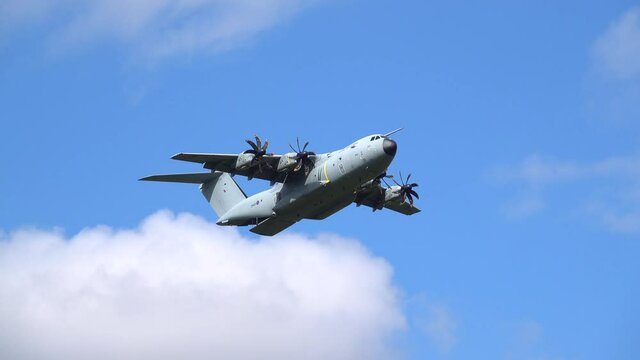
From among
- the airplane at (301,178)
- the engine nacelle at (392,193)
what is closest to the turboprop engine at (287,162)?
the airplane at (301,178)

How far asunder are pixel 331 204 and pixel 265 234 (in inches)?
137

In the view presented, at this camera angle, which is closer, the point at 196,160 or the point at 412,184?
the point at 196,160

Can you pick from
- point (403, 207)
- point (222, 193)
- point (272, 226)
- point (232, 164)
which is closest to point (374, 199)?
point (403, 207)

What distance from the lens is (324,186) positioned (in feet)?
141

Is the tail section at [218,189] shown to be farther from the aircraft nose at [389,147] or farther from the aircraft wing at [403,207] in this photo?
the aircraft nose at [389,147]

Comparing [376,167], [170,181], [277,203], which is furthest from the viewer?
[170,181]

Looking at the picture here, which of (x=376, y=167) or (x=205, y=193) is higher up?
(x=205, y=193)

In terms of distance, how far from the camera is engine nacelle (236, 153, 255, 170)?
4381 cm

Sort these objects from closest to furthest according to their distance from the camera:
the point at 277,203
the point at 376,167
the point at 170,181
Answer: the point at 376,167 < the point at 277,203 < the point at 170,181

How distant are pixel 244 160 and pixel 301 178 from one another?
246cm

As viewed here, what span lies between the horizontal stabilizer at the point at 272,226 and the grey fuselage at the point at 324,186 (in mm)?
299

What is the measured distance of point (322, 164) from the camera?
1715 inches

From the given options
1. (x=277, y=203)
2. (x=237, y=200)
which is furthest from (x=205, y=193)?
(x=277, y=203)

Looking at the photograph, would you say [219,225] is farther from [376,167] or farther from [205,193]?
[376,167]
